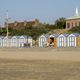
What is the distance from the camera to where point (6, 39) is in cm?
6228

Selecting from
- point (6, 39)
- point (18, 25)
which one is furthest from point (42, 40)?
point (18, 25)

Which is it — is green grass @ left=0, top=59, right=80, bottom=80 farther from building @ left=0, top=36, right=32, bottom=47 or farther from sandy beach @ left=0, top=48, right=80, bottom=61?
building @ left=0, top=36, right=32, bottom=47

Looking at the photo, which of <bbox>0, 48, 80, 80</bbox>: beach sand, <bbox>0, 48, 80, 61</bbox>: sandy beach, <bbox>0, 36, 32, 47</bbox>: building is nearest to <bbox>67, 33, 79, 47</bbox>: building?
<bbox>0, 36, 32, 47</bbox>: building

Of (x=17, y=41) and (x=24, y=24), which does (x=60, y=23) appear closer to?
(x=24, y=24)

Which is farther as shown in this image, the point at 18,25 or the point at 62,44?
the point at 18,25

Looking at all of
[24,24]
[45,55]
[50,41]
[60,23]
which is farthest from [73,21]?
[45,55]

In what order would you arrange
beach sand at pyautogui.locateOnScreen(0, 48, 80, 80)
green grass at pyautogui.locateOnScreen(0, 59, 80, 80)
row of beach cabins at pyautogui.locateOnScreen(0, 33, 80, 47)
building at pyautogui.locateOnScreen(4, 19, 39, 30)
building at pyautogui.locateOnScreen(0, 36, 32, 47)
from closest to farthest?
green grass at pyautogui.locateOnScreen(0, 59, 80, 80)
beach sand at pyautogui.locateOnScreen(0, 48, 80, 80)
row of beach cabins at pyautogui.locateOnScreen(0, 33, 80, 47)
building at pyautogui.locateOnScreen(0, 36, 32, 47)
building at pyautogui.locateOnScreen(4, 19, 39, 30)

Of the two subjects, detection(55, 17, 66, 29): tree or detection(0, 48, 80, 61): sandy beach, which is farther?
detection(55, 17, 66, 29): tree

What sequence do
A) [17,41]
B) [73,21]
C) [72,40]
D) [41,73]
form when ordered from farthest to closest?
[73,21] → [17,41] → [72,40] → [41,73]

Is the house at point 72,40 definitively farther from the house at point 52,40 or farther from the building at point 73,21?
the building at point 73,21

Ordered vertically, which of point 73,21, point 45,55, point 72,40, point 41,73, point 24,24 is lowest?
point 41,73

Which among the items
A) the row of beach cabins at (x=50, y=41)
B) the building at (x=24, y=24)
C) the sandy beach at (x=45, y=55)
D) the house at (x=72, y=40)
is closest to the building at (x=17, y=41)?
the row of beach cabins at (x=50, y=41)

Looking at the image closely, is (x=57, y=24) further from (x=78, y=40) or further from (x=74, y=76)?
(x=74, y=76)

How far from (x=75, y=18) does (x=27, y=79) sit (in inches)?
3369
